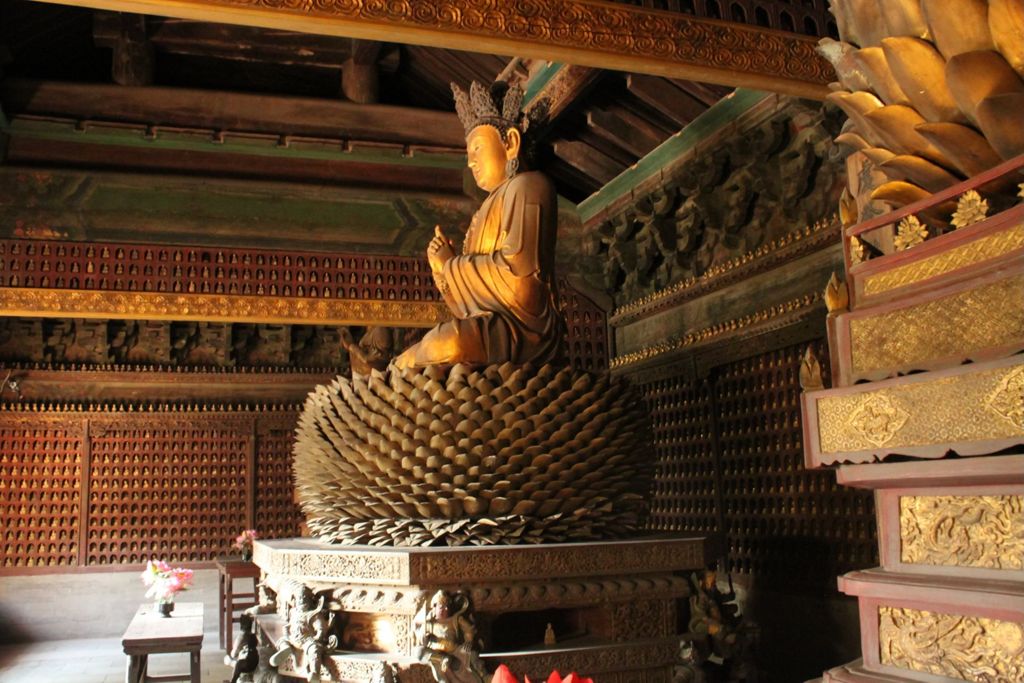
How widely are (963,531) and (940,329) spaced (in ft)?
1.03

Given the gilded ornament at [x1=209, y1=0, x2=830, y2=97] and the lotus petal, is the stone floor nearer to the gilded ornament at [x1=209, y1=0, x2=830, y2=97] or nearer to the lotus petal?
the gilded ornament at [x1=209, y1=0, x2=830, y2=97]

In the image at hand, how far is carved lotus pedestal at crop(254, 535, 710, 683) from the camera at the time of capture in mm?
3562

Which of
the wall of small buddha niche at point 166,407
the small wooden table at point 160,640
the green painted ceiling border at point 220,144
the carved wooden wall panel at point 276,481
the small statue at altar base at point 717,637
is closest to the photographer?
the small statue at altar base at point 717,637

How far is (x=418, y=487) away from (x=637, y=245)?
Answer: 3647 mm

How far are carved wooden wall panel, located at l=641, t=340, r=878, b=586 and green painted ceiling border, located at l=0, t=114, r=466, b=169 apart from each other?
2903mm

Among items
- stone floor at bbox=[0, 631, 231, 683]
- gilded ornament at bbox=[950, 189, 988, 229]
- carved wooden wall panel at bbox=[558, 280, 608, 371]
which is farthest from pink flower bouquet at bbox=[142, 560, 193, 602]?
gilded ornament at bbox=[950, 189, 988, 229]

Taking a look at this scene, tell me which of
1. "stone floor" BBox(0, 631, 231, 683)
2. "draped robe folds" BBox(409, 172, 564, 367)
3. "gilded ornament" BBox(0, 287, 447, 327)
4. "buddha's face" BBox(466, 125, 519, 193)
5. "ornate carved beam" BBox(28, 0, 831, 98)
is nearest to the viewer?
"ornate carved beam" BBox(28, 0, 831, 98)

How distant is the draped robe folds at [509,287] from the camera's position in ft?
15.8

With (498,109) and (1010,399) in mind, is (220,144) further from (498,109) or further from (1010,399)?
(1010,399)

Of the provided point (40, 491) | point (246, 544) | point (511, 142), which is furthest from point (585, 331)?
point (40, 491)

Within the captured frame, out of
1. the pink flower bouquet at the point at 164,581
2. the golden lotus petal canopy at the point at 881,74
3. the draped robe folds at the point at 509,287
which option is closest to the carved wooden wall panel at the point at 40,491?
the pink flower bouquet at the point at 164,581

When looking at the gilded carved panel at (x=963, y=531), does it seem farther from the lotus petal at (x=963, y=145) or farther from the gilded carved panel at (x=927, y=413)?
the lotus petal at (x=963, y=145)

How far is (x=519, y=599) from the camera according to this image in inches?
143

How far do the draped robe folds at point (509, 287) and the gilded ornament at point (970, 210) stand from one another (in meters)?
3.39
